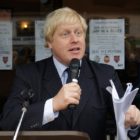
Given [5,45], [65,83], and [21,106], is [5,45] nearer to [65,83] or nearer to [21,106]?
[65,83]

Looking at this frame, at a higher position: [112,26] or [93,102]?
[112,26]

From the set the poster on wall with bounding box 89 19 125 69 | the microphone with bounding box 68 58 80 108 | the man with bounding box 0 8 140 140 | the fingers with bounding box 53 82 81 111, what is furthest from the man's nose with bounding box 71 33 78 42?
the poster on wall with bounding box 89 19 125 69

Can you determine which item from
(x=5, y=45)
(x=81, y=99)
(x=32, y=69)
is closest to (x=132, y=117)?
(x=81, y=99)

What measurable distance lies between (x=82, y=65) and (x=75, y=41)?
0.23 metres

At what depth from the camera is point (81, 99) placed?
9.82ft

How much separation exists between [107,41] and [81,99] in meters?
1.69

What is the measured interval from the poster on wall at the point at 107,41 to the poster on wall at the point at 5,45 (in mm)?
706

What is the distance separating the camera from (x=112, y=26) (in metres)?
4.57

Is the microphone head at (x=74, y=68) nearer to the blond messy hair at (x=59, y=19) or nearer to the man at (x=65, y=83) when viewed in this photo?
the man at (x=65, y=83)

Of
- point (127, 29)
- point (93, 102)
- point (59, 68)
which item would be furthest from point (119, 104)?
point (127, 29)

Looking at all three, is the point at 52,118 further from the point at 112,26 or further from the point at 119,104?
the point at 112,26

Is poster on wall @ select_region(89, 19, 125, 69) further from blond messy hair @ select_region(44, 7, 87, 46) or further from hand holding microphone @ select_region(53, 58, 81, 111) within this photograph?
hand holding microphone @ select_region(53, 58, 81, 111)

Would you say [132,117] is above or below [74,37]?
below

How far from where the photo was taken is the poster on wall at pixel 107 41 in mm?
4578
